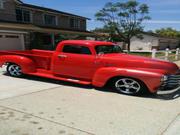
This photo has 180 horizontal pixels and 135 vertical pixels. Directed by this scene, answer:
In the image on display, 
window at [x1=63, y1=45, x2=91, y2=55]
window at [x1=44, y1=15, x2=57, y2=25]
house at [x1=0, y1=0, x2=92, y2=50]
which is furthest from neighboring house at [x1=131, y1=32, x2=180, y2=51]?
window at [x1=63, y1=45, x2=91, y2=55]

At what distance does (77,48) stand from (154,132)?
419cm

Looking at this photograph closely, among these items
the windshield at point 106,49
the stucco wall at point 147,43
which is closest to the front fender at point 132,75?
the windshield at point 106,49

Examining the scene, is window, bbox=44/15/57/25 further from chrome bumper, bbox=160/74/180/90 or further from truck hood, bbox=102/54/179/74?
chrome bumper, bbox=160/74/180/90

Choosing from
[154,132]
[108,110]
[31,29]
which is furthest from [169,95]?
[31,29]

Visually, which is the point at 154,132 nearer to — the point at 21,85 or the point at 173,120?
the point at 173,120

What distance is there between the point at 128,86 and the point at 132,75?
1.52 ft

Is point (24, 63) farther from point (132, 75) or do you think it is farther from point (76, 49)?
point (132, 75)

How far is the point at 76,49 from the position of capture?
7609 mm

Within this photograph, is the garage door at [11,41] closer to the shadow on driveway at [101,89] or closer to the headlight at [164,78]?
the shadow on driveway at [101,89]

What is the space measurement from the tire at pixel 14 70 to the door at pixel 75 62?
181cm

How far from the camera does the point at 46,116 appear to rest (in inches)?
189

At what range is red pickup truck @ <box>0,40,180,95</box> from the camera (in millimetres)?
6328

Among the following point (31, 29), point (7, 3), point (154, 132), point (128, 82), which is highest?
point (7, 3)

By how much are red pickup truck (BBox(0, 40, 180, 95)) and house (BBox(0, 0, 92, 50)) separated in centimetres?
1093
